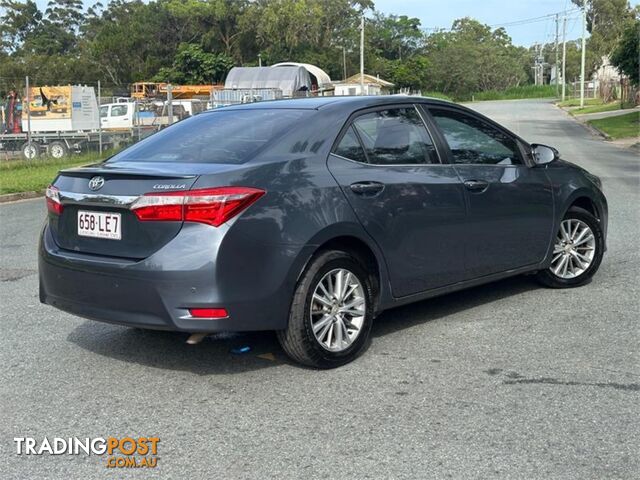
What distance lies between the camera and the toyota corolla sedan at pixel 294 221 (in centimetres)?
425

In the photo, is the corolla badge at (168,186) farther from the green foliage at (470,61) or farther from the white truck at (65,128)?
the green foliage at (470,61)

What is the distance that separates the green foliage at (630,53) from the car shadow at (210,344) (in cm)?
2874

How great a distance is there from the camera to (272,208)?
4359 mm

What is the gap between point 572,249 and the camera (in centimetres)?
658

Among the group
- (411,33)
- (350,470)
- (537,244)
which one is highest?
(411,33)

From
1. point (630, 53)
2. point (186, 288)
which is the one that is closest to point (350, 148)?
point (186, 288)

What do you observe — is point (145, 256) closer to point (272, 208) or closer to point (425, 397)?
point (272, 208)

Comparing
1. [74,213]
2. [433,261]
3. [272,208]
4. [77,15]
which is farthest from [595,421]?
[77,15]

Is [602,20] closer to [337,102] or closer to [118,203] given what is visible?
[337,102]

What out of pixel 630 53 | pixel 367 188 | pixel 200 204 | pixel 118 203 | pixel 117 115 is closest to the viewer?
pixel 200 204

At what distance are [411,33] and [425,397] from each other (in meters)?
116

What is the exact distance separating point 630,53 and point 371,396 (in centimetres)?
3191

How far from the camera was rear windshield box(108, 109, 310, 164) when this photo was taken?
15.7 feet

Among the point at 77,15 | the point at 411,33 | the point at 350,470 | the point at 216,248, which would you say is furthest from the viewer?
the point at 411,33
